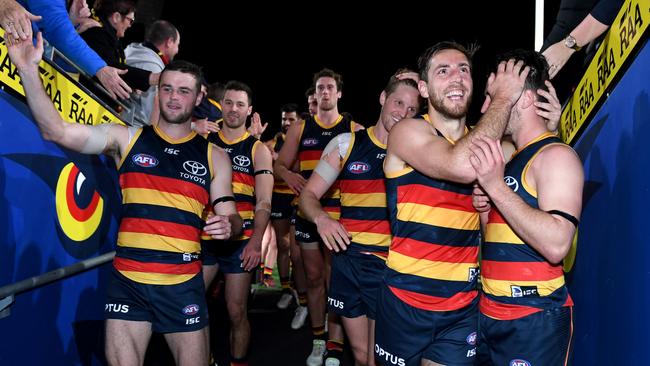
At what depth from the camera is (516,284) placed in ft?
7.30

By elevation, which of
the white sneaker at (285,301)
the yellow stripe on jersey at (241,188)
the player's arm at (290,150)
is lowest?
the white sneaker at (285,301)

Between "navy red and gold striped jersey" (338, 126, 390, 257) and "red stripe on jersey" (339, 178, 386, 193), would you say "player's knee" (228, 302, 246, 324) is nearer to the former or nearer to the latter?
"navy red and gold striped jersey" (338, 126, 390, 257)

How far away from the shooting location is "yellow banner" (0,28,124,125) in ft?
8.54

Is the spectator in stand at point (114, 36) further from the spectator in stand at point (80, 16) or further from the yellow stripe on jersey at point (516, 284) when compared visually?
the yellow stripe on jersey at point (516, 284)

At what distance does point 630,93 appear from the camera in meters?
2.31

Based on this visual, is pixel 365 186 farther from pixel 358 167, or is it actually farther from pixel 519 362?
pixel 519 362

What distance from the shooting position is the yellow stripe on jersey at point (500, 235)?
226 centimetres

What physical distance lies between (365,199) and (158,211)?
152 cm

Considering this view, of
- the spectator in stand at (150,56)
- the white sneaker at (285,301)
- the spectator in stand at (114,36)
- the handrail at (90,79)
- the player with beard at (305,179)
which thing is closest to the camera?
the handrail at (90,79)

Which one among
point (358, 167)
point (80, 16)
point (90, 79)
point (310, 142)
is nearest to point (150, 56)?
point (80, 16)

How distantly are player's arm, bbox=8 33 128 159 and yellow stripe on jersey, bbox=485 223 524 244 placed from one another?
2.14m

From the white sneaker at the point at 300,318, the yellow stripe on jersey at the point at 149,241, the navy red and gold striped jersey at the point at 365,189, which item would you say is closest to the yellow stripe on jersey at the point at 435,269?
the navy red and gold striped jersey at the point at 365,189

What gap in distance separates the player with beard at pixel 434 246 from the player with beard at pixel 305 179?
6.86 ft

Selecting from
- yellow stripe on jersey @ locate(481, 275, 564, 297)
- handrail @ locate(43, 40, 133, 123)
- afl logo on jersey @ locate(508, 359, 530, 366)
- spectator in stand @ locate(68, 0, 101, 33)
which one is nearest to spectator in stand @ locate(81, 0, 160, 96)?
spectator in stand @ locate(68, 0, 101, 33)
